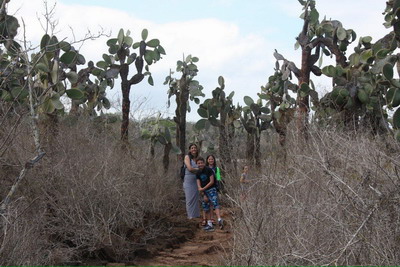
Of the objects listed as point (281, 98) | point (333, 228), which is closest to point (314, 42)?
point (281, 98)

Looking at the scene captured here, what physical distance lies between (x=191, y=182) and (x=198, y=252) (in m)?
2.42

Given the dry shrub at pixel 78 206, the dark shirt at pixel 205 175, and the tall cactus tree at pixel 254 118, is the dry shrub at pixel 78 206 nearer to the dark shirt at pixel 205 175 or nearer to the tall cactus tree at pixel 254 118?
the dark shirt at pixel 205 175

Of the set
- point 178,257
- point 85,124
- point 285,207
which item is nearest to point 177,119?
point 85,124

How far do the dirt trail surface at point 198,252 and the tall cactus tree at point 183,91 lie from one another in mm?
5357

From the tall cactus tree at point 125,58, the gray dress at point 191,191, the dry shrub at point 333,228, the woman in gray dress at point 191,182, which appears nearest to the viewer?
the dry shrub at point 333,228

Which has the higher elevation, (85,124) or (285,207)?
(85,124)

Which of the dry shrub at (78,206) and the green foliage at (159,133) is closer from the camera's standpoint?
the dry shrub at (78,206)

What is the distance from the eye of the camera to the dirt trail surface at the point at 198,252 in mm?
6436

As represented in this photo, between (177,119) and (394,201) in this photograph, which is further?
(177,119)

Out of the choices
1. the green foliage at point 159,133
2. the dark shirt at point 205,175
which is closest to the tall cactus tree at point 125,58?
the green foliage at point 159,133

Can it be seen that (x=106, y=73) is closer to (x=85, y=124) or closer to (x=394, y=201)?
(x=85, y=124)

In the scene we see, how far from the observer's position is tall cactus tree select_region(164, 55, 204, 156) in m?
13.6

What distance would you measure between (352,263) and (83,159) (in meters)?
4.37

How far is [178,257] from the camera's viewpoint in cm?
682
